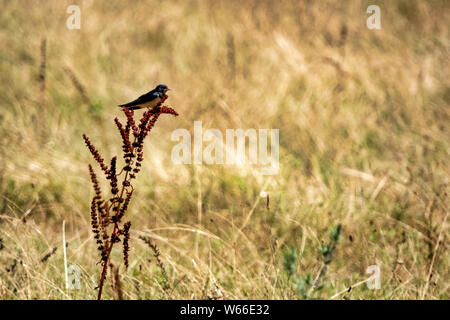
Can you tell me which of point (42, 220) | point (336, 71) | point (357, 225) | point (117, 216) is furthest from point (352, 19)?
point (117, 216)

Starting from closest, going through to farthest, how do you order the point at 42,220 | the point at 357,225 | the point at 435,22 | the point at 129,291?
1. the point at 129,291
2. the point at 357,225
3. the point at 42,220
4. the point at 435,22

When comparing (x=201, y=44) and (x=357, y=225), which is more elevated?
(x=201, y=44)

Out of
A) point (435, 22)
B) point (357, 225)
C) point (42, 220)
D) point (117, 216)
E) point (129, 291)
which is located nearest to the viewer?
point (117, 216)

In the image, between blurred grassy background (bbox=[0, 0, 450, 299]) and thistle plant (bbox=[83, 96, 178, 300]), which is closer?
thistle plant (bbox=[83, 96, 178, 300])

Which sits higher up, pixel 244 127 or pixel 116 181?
pixel 244 127

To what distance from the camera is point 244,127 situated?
4555 mm

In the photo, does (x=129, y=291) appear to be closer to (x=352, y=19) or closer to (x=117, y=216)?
(x=117, y=216)

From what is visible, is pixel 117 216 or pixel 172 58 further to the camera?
pixel 172 58

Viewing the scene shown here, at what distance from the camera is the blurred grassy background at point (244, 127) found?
288 centimetres

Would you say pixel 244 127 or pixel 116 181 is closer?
pixel 116 181

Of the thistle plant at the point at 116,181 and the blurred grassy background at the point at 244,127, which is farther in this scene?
the blurred grassy background at the point at 244,127

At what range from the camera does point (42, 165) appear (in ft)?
13.4

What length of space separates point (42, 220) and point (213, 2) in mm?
3541

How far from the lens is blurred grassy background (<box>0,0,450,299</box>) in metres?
2.88
